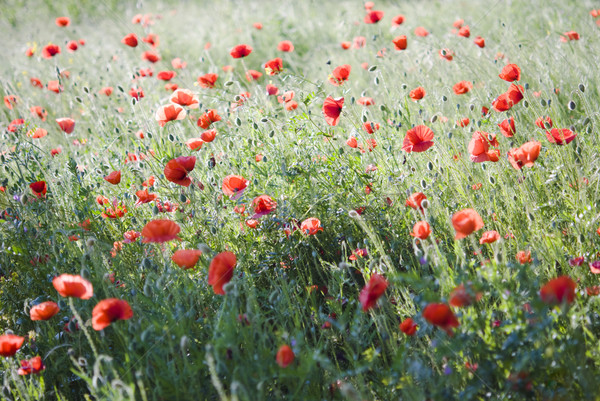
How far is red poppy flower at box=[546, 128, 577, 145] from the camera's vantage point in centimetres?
193

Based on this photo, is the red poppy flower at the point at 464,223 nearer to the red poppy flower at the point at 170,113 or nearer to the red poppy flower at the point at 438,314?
the red poppy flower at the point at 438,314

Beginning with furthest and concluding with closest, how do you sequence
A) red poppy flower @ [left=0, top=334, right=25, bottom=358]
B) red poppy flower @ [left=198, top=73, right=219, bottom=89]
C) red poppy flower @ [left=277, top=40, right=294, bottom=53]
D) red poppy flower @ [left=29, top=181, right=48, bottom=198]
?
red poppy flower @ [left=277, top=40, right=294, bottom=53] → red poppy flower @ [left=198, top=73, right=219, bottom=89] → red poppy flower @ [left=29, top=181, right=48, bottom=198] → red poppy flower @ [left=0, top=334, right=25, bottom=358]

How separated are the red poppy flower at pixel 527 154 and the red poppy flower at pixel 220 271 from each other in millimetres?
1074

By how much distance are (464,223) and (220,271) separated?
0.78 metres

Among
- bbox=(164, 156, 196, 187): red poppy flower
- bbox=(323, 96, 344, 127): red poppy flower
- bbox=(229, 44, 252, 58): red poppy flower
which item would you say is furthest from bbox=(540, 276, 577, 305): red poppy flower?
bbox=(229, 44, 252, 58): red poppy flower

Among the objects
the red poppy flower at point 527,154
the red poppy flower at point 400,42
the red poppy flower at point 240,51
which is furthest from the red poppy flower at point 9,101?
the red poppy flower at point 527,154

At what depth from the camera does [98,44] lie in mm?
6633

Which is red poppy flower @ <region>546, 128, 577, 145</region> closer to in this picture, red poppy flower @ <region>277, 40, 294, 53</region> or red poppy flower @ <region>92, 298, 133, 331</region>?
red poppy flower @ <region>92, 298, 133, 331</region>

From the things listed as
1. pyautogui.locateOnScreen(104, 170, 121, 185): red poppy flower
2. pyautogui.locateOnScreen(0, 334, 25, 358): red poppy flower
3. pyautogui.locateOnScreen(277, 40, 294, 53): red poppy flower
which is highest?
pyautogui.locateOnScreen(277, 40, 294, 53): red poppy flower

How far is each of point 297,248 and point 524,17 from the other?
4.11 meters

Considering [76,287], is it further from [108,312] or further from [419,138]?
[419,138]

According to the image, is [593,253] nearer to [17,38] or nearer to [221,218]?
[221,218]

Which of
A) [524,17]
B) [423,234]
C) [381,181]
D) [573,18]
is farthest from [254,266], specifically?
[524,17]

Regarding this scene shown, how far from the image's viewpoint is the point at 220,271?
1606mm
